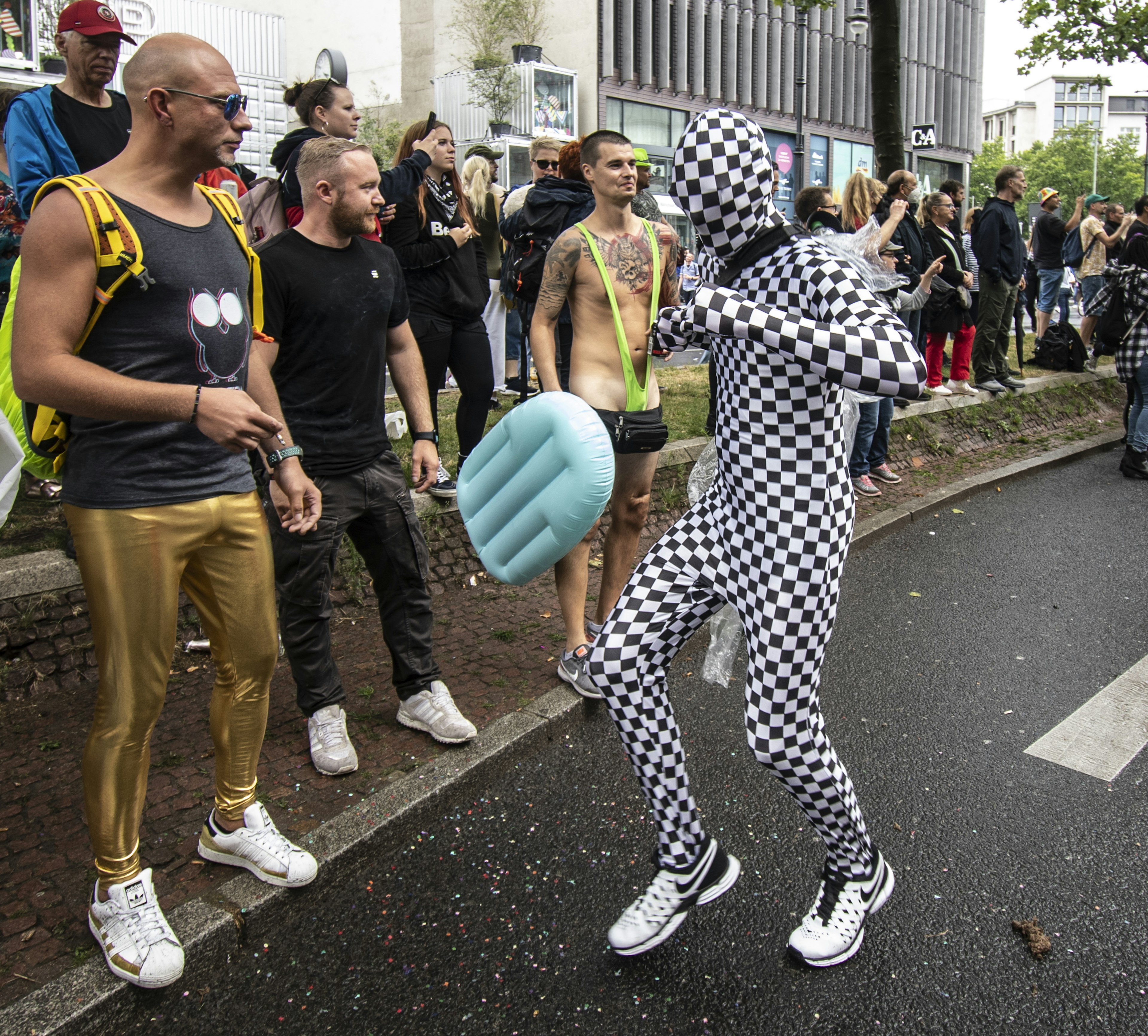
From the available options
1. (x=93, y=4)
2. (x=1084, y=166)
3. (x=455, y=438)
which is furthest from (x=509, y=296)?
(x=1084, y=166)

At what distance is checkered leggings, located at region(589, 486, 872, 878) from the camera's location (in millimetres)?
2529

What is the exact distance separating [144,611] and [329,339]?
1323 millimetres

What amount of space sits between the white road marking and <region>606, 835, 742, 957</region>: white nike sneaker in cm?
179

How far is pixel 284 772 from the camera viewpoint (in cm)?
358

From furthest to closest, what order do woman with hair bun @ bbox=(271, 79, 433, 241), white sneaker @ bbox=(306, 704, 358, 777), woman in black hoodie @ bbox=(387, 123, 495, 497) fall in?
woman in black hoodie @ bbox=(387, 123, 495, 497)
woman with hair bun @ bbox=(271, 79, 433, 241)
white sneaker @ bbox=(306, 704, 358, 777)

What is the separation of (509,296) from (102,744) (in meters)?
5.77

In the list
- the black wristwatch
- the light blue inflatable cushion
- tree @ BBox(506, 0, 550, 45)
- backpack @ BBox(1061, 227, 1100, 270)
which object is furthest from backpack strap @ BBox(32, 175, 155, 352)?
tree @ BBox(506, 0, 550, 45)

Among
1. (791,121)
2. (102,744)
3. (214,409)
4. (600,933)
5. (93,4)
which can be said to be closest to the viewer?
(214,409)

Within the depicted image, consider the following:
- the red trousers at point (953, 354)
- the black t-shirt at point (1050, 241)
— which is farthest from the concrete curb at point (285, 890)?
the black t-shirt at point (1050, 241)

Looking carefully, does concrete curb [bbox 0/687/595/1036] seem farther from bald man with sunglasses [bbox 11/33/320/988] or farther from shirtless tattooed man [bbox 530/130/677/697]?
shirtless tattooed man [bbox 530/130/677/697]

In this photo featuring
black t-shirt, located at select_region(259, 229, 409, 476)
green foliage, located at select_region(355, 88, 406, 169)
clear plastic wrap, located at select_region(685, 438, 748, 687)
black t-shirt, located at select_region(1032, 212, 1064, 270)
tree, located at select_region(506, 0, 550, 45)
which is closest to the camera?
clear plastic wrap, located at select_region(685, 438, 748, 687)

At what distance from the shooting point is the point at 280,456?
2.94m

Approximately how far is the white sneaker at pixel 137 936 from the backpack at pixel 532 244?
11.3 ft

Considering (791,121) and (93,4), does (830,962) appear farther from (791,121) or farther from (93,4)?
(791,121)
